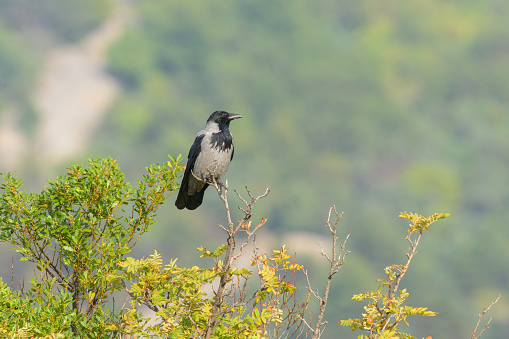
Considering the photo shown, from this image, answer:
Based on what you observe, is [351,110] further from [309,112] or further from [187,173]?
[187,173]

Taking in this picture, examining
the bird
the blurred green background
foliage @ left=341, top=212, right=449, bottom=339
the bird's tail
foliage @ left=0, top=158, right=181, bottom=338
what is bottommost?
foliage @ left=341, top=212, right=449, bottom=339

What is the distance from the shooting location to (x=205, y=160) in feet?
33.6

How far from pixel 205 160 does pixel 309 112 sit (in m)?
110

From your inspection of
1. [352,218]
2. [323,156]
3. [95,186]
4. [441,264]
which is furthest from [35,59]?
[95,186]

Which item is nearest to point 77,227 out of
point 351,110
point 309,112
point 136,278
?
point 136,278

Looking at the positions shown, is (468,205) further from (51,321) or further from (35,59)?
(51,321)

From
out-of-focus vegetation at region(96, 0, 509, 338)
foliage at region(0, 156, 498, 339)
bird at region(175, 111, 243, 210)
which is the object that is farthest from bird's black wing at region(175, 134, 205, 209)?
out-of-focus vegetation at region(96, 0, 509, 338)

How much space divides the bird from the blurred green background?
69.7m

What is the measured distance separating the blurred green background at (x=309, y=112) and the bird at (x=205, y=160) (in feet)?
229

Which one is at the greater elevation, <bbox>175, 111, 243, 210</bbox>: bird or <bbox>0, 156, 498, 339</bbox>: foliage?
<bbox>175, 111, 243, 210</bbox>: bird

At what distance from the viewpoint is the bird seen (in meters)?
10.2

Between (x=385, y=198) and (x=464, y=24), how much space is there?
47232 mm

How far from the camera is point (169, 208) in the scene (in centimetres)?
9138

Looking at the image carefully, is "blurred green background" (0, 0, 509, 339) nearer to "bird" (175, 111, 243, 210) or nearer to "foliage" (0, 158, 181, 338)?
"bird" (175, 111, 243, 210)
